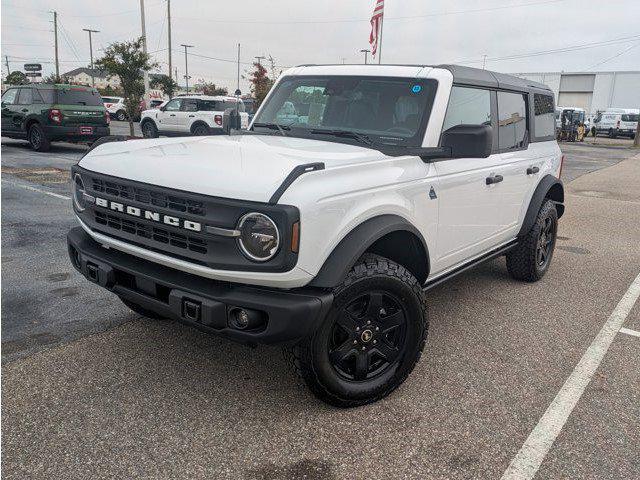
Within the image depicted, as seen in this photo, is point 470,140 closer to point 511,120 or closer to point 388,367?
point 388,367

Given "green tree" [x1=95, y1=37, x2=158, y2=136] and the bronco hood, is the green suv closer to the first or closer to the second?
"green tree" [x1=95, y1=37, x2=158, y2=136]

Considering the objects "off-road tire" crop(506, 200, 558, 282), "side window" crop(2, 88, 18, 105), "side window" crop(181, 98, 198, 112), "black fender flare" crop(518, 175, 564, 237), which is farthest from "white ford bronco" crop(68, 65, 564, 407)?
"side window" crop(181, 98, 198, 112)

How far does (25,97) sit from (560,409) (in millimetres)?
15147

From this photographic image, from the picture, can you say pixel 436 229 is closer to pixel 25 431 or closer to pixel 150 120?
pixel 25 431

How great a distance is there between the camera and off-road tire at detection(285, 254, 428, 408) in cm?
260

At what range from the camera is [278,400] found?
2.93 m

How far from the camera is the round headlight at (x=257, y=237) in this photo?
2355mm

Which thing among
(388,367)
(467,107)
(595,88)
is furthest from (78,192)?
(595,88)

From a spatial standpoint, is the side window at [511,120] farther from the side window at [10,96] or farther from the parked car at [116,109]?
the parked car at [116,109]

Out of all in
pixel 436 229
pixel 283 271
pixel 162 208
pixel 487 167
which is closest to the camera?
pixel 283 271

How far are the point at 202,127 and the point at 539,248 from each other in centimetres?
1520

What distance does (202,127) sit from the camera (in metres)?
18.4

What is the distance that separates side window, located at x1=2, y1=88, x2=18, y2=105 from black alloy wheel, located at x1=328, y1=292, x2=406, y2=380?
585 inches

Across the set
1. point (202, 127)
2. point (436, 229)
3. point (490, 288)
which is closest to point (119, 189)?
point (436, 229)
